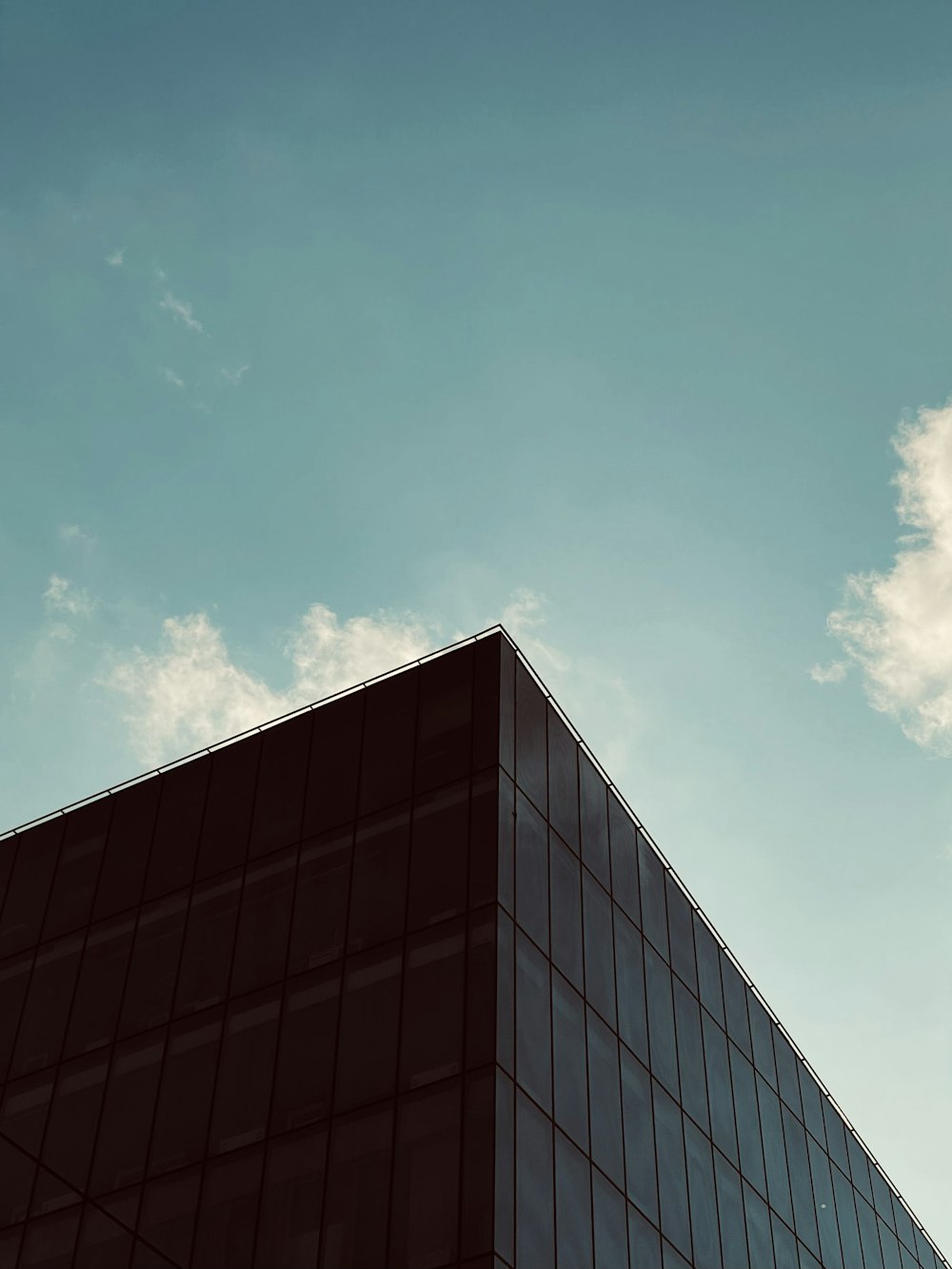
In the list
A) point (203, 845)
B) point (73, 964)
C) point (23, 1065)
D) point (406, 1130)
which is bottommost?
point (406, 1130)

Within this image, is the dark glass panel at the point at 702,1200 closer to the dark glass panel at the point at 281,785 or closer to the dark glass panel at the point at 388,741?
the dark glass panel at the point at 388,741

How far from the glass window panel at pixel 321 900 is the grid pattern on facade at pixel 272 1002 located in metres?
0.06

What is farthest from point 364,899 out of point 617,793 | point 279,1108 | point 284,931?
point 617,793

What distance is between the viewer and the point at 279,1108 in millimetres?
30531

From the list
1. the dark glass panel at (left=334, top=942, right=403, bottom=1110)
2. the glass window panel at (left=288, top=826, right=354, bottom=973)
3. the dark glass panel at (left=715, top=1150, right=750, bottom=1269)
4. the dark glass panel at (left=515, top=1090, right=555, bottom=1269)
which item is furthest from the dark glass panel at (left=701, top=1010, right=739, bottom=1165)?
the glass window panel at (left=288, top=826, right=354, bottom=973)

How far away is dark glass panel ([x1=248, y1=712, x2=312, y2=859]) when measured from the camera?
3656 cm

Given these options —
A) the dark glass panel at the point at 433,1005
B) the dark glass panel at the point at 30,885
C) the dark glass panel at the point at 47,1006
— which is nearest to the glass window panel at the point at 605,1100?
the dark glass panel at the point at 433,1005

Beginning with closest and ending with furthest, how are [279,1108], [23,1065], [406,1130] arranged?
[406,1130]
[279,1108]
[23,1065]

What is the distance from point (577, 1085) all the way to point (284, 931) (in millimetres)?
7549

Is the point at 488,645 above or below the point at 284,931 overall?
above

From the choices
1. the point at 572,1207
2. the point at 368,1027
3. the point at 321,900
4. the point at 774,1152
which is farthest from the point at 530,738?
the point at 774,1152

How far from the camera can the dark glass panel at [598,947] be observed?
34.5m

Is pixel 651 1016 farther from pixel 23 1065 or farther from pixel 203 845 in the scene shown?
pixel 23 1065

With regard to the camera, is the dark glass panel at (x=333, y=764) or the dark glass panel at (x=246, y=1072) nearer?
the dark glass panel at (x=246, y=1072)
